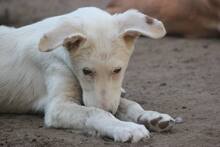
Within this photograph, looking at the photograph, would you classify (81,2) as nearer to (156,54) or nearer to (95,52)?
(156,54)

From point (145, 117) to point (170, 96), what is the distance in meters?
0.98

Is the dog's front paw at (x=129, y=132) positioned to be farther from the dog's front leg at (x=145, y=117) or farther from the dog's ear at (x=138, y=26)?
the dog's ear at (x=138, y=26)

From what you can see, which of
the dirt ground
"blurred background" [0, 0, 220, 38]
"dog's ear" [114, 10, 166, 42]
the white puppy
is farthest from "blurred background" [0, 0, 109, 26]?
"dog's ear" [114, 10, 166, 42]

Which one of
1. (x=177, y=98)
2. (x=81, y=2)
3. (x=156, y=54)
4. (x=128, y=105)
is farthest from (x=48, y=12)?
(x=128, y=105)

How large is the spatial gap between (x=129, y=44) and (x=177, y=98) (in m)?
1.02

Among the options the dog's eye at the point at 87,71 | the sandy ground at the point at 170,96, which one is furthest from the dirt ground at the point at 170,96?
the dog's eye at the point at 87,71

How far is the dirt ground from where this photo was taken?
3.79 meters

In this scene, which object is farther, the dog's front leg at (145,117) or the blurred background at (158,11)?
the blurred background at (158,11)

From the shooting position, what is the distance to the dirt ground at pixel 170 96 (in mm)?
3785

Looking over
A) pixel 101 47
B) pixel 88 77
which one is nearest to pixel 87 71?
pixel 88 77

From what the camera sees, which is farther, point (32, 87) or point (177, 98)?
point (177, 98)

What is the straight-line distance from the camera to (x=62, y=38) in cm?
383

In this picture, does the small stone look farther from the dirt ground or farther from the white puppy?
the white puppy

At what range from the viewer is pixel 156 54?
686 centimetres
